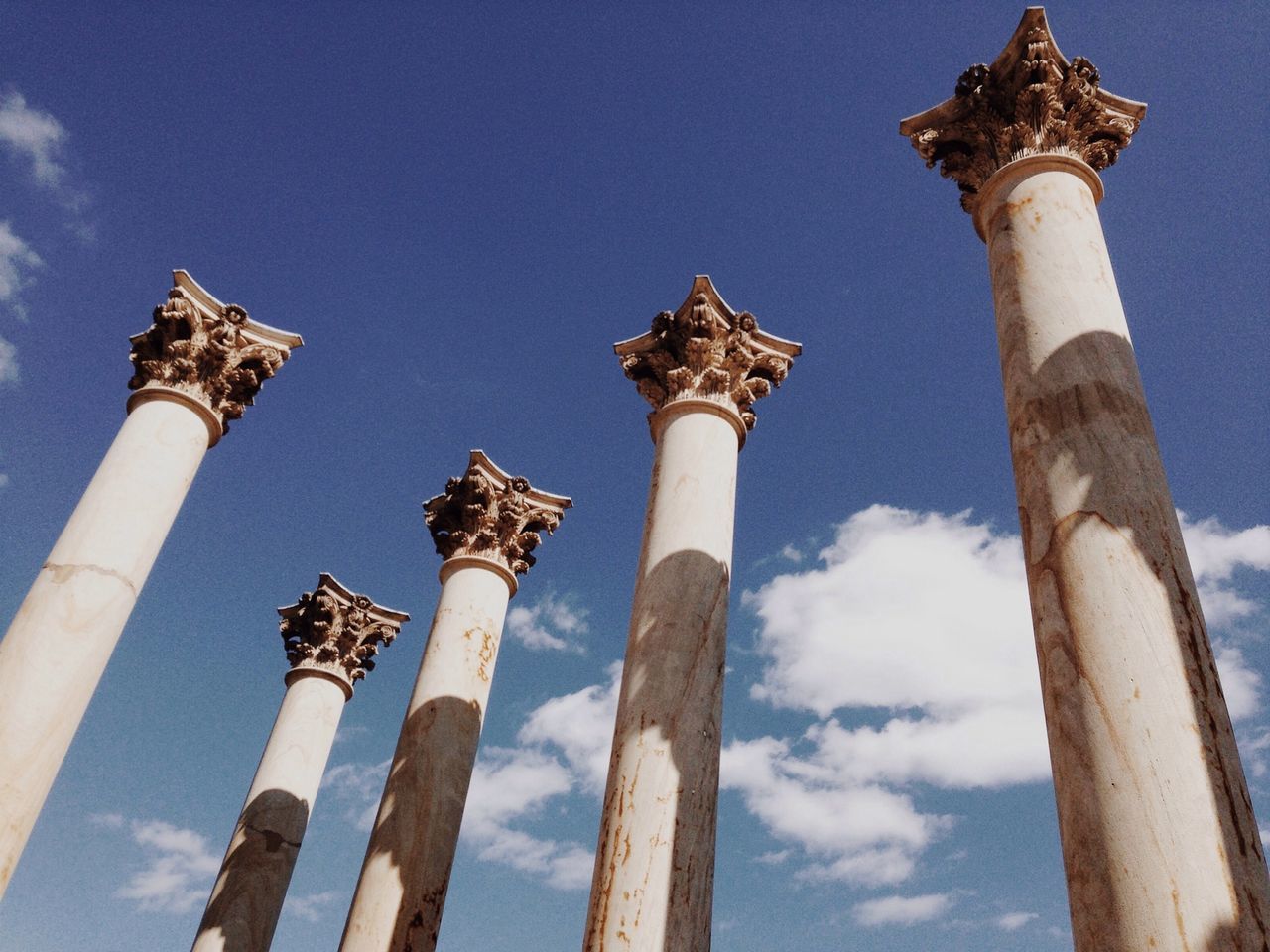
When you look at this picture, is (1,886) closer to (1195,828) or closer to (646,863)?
(646,863)

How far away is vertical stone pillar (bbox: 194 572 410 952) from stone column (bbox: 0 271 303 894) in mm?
14604

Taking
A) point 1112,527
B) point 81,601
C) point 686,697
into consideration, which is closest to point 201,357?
point 81,601

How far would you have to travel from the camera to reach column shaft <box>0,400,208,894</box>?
22.1m

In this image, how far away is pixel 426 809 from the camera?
98.1ft

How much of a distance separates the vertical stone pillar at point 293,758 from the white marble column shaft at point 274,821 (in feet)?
0.12

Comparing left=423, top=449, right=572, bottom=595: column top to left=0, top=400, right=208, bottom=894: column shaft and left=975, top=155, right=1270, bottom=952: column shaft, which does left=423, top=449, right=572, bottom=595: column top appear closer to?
left=0, top=400, right=208, bottom=894: column shaft

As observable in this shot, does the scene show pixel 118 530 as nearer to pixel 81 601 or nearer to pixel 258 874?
pixel 81 601

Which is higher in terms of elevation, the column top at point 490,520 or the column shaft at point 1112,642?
the column top at point 490,520

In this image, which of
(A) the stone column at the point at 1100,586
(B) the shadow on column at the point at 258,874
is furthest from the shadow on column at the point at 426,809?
(A) the stone column at the point at 1100,586

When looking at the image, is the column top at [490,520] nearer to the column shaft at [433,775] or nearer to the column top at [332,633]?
the column shaft at [433,775]

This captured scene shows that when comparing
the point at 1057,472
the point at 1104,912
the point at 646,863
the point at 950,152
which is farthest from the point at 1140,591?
the point at 950,152

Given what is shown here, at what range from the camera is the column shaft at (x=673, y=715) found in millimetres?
18125

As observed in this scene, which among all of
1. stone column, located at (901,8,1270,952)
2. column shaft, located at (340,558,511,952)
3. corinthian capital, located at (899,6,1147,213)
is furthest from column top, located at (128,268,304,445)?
stone column, located at (901,8,1270,952)

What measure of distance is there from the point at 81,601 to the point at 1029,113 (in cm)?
2555
